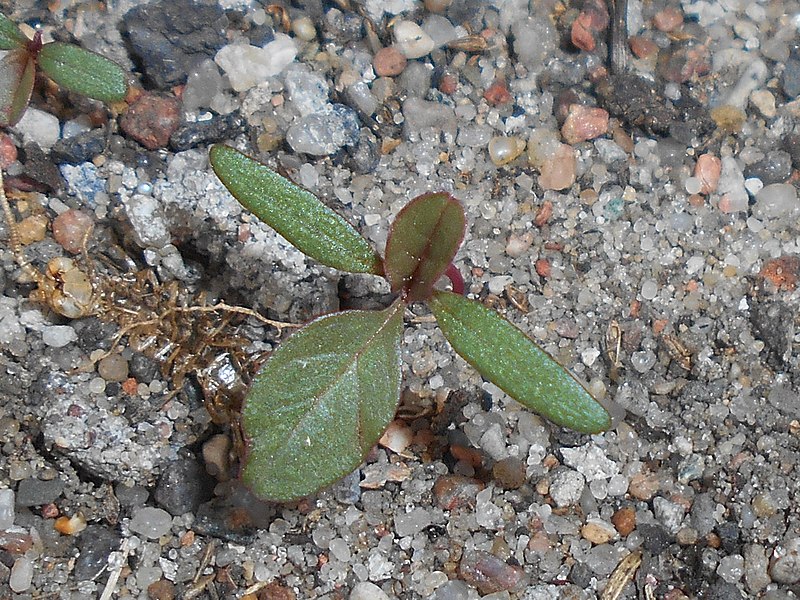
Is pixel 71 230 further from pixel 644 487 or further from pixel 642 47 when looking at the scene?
pixel 642 47

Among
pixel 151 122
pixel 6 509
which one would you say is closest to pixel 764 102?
pixel 151 122

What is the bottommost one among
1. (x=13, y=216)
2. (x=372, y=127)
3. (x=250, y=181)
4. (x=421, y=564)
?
(x=421, y=564)

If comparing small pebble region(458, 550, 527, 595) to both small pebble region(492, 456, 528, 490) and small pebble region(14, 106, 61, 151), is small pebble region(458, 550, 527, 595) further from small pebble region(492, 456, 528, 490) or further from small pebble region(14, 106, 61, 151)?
small pebble region(14, 106, 61, 151)

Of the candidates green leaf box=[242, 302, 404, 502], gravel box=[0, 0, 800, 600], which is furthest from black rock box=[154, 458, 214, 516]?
green leaf box=[242, 302, 404, 502]

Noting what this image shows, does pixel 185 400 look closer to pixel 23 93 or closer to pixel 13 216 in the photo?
pixel 13 216

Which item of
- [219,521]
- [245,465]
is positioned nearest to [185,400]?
[219,521]

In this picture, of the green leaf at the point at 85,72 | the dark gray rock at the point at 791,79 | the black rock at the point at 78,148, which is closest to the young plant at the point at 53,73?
the green leaf at the point at 85,72

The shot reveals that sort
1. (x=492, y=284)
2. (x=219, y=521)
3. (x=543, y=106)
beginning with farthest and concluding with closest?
(x=543, y=106), (x=492, y=284), (x=219, y=521)
